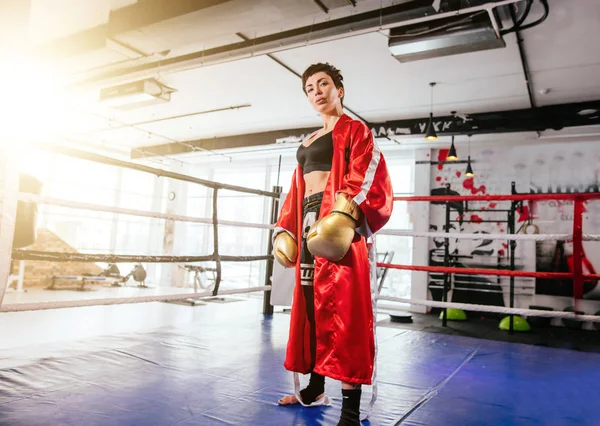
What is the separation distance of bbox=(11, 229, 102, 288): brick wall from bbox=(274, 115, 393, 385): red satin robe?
7312mm

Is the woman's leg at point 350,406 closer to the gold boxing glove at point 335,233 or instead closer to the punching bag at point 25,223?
the gold boxing glove at point 335,233

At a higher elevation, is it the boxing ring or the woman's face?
the woman's face

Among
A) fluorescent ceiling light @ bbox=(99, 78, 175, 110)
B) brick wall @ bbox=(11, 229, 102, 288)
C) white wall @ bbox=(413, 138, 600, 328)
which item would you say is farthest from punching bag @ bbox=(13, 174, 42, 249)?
white wall @ bbox=(413, 138, 600, 328)

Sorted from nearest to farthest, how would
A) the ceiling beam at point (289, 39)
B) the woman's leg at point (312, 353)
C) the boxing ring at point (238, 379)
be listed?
the boxing ring at point (238, 379), the woman's leg at point (312, 353), the ceiling beam at point (289, 39)

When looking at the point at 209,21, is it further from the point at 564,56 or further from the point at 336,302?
the point at 564,56

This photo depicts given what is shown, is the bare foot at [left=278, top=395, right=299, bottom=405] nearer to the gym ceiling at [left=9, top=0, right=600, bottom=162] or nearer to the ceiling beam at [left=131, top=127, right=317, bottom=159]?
the gym ceiling at [left=9, top=0, right=600, bottom=162]

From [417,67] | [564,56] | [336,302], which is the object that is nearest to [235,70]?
[417,67]

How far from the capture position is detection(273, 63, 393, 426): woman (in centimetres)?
134

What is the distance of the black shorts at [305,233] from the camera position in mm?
1557

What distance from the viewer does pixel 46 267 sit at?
27.6 feet

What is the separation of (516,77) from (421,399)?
4664 mm

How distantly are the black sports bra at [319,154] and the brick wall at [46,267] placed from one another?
23.5ft

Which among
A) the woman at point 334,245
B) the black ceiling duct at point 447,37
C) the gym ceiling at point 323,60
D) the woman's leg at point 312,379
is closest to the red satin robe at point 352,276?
the woman at point 334,245

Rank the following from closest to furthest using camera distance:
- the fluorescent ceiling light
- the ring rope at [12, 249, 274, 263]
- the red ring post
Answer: the ring rope at [12, 249, 274, 263] < the red ring post < the fluorescent ceiling light
